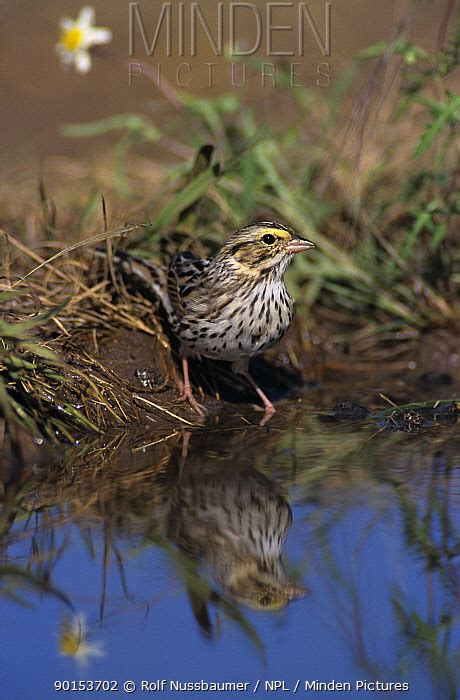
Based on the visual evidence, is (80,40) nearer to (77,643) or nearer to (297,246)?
(297,246)

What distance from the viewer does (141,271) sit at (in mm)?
5988

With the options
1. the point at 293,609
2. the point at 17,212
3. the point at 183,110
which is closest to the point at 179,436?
the point at 293,609

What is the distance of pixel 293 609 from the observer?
3324 mm

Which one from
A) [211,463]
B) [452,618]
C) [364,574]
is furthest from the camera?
[211,463]

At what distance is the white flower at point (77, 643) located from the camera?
10.0 ft

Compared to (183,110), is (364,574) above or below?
below

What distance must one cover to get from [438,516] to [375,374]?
2666 mm

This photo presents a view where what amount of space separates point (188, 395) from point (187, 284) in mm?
592

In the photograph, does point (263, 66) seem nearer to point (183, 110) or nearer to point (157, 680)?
point (183, 110)

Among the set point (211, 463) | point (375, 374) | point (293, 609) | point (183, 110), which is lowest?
point (375, 374)

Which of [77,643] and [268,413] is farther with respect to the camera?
[268,413]

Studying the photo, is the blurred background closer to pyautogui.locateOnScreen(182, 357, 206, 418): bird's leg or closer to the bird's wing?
the bird's wing

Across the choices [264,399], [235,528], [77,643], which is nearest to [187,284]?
[264,399]

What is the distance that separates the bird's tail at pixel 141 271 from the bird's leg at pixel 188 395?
0.39m
